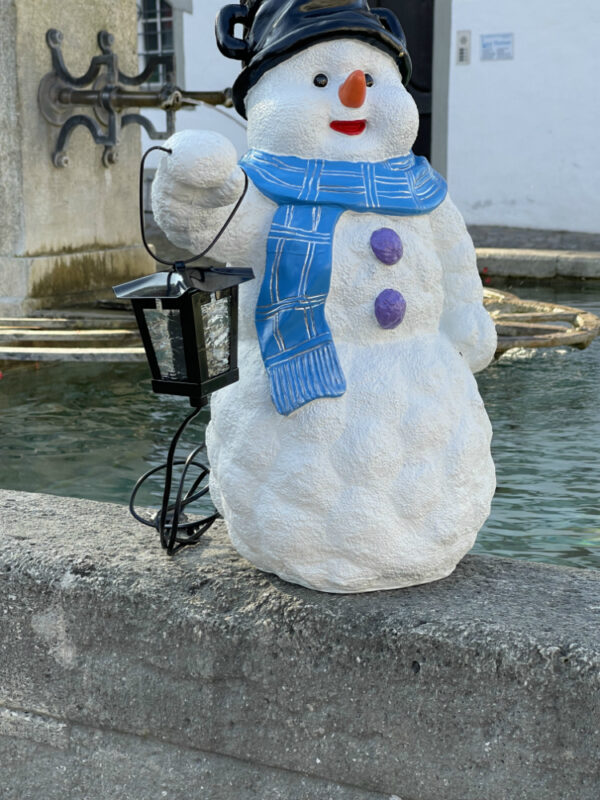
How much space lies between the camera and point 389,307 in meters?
1.79

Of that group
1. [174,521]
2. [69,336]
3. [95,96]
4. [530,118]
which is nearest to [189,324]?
[174,521]

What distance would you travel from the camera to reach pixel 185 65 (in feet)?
39.4

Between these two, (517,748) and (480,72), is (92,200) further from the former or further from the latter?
(480,72)

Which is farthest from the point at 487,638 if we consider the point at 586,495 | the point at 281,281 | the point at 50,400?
the point at 50,400

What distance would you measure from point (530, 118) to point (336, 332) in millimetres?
8907

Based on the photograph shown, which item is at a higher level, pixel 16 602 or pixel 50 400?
pixel 16 602

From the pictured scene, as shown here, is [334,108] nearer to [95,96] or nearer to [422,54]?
[95,96]

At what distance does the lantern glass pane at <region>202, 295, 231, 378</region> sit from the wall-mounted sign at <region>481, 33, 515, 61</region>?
9.06 meters

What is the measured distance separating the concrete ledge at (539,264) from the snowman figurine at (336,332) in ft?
17.1

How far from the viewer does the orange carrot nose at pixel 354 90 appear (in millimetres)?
1785

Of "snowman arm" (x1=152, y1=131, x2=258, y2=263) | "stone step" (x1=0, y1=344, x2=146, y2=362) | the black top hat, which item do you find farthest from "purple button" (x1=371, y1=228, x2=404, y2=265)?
"stone step" (x1=0, y1=344, x2=146, y2=362)

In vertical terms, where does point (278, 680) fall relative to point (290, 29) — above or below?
below

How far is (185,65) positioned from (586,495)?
33.0 ft

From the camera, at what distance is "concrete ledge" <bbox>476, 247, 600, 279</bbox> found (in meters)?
6.84
